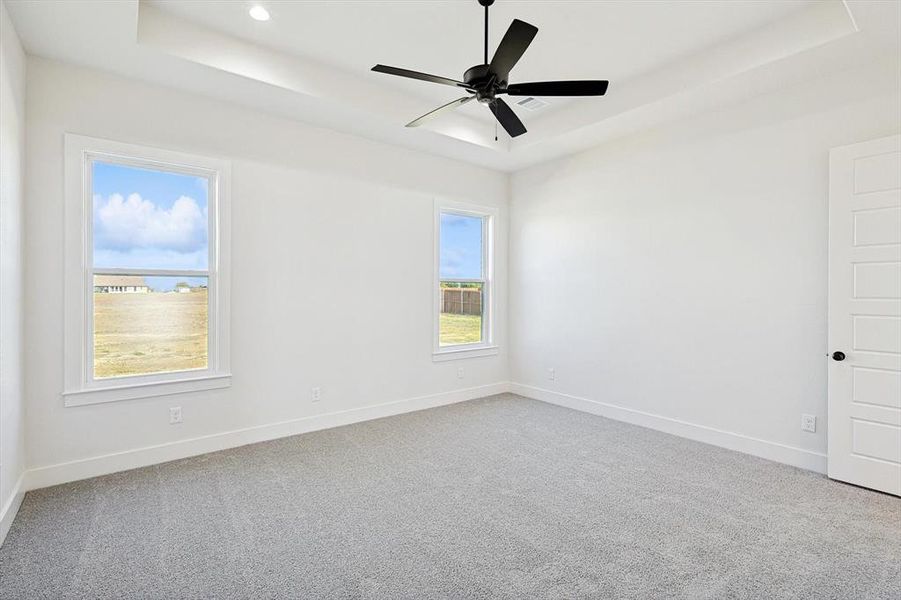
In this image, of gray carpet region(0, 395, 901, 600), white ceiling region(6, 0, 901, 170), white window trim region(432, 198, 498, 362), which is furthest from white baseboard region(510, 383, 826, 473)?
white ceiling region(6, 0, 901, 170)

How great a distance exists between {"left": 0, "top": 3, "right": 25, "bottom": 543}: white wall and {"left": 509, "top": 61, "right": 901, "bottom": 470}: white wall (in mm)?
4575

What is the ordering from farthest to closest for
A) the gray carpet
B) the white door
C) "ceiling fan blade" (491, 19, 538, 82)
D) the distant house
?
the distant house < the white door < "ceiling fan blade" (491, 19, 538, 82) < the gray carpet

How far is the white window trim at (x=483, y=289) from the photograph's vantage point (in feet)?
17.1

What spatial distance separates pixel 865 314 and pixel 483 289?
3.63 metres

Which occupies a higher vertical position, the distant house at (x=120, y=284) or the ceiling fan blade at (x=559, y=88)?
the ceiling fan blade at (x=559, y=88)

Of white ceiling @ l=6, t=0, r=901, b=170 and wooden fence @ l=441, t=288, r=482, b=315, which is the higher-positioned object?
white ceiling @ l=6, t=0, r=901, b=170

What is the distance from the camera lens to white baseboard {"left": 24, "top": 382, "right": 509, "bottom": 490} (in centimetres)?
310

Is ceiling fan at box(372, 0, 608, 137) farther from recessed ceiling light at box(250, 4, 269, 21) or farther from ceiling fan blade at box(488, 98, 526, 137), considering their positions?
recessed ceiling light at box(250, 4, 269, 21)

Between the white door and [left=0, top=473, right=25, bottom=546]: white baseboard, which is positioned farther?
the white door

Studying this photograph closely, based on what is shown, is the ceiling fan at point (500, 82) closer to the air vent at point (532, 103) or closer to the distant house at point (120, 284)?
the air vent at point (532, 103)

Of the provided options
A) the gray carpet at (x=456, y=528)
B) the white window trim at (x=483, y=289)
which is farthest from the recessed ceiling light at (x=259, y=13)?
the gray carpet at (x=456, y=528)

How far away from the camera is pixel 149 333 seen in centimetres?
355

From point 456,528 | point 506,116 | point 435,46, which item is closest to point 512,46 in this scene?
point 506,116

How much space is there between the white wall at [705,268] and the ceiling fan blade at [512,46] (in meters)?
2.39
